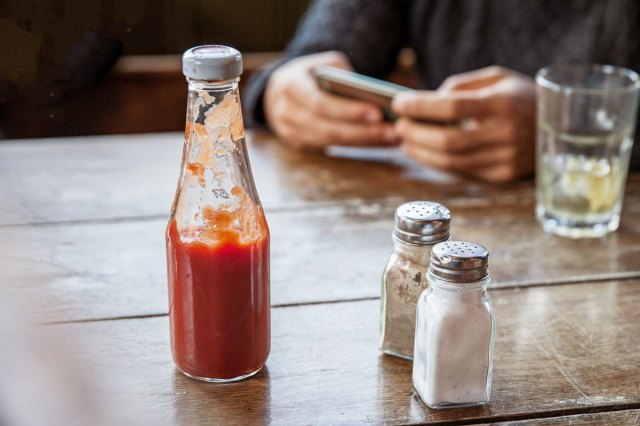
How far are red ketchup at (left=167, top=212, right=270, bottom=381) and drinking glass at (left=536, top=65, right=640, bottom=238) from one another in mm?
524

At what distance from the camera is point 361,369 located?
2.42 ft

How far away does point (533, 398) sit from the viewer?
692 mm

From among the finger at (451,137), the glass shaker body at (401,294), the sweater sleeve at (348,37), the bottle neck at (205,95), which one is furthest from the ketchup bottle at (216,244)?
the sweater sleeve at (348,37)

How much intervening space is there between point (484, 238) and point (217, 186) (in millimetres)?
482

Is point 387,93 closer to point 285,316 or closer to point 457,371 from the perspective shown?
point 285,316

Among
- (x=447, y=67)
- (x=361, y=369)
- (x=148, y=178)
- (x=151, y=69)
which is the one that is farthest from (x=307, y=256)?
(x=151, y=69)

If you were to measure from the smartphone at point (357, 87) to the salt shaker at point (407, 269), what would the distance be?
0.62 meters

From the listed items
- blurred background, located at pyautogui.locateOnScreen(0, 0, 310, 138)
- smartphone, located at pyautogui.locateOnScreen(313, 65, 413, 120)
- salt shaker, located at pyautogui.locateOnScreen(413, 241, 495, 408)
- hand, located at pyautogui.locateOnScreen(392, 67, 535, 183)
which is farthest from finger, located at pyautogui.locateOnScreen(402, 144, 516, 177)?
salt shaker, located at pyautogui.locateOnScreen(413, 241, 495, 408)

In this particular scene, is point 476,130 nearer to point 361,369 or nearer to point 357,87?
point 357,87

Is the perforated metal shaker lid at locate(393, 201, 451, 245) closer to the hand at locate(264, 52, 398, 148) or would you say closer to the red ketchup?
the red ketchup

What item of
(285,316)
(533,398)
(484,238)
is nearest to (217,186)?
(285,316)

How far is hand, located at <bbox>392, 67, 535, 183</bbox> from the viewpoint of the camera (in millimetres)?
1257

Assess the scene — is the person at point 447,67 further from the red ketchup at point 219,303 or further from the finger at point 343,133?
the red ketchup at point 219,303

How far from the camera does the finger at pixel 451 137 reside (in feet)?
4.13
